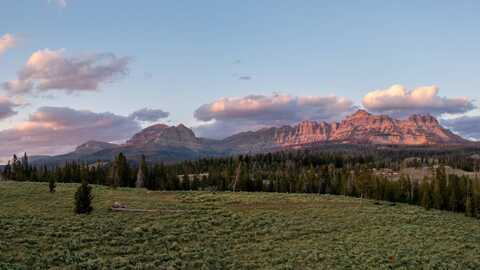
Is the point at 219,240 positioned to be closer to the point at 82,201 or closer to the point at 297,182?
the point at 82,201

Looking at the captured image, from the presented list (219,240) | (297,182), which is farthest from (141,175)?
(219,240)

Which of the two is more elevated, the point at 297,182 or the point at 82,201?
the point at 82,201

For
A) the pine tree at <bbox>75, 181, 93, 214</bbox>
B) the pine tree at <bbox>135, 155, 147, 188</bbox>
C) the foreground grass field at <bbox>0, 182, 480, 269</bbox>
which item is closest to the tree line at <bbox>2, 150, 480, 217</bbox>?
the pine tree at <bbox>135, 155, 147, 188</bbox>

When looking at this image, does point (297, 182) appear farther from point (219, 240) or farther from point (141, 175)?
point (219, 240)

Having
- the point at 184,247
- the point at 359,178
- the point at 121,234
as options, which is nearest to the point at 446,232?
the point at 184,247

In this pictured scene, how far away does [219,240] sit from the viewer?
90.1 feet

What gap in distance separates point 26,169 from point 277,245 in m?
102

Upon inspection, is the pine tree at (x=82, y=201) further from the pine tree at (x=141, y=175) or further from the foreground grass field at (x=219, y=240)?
the pine tree at (x=141, y=175)

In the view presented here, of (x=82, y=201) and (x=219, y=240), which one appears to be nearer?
(x=219, y=240)

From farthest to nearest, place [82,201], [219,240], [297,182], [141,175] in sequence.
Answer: [297,182] → [141,175] → [82,201] → [219,240]

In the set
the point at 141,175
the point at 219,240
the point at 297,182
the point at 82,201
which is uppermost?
the point at 141,175

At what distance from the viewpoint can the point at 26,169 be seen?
109125 millimetres

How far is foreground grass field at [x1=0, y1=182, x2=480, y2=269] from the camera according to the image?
68.1ft

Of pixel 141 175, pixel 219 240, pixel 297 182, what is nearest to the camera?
pixel 219 240
